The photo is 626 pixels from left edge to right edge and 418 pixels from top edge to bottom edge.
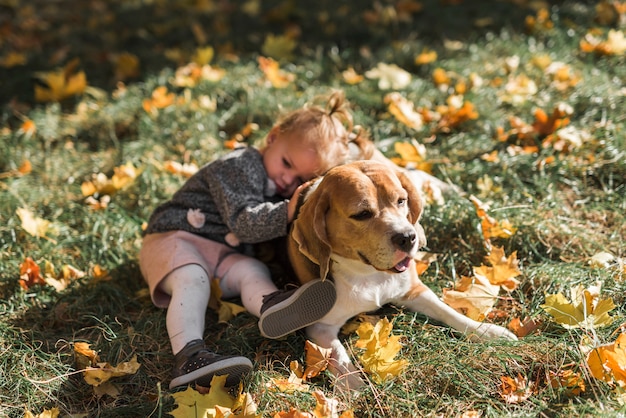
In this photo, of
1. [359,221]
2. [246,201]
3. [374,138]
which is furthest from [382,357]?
[374,138]

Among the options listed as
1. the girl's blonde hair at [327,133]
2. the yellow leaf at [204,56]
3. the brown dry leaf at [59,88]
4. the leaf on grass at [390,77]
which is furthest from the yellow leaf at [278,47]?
the girl's blonde hair at [327,133]

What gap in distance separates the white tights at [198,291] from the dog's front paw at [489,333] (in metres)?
1.00

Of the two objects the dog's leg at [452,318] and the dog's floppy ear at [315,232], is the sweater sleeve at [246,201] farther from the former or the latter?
the dog's leg at [452,318]

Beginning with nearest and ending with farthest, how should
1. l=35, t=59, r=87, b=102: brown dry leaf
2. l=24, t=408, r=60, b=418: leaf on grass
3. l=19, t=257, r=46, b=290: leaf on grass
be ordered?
l=24, t=408, r=60, b=418: leaf on grass → l=19, t=257, r=46, b=290: leaf on grass → l=35, t=59, r=87, b=102: brown dry leaf

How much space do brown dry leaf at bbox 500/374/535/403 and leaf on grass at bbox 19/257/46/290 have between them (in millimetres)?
2500

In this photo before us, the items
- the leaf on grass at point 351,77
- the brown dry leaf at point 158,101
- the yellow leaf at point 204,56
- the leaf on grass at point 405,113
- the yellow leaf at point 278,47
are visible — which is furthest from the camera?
the yellow leaf at point 278,47

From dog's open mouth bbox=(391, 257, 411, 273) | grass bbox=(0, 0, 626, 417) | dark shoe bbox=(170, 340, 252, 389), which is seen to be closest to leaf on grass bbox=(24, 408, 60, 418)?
grass bbox=(0, 0, 626, 417)

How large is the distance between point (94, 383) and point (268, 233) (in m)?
1.08

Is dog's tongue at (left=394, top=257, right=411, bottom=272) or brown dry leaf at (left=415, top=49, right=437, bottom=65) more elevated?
Result: dog's tongue at (left=394, top=257, right=411, bottom=272)

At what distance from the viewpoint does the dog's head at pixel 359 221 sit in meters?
2.72

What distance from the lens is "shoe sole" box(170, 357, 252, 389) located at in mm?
2789

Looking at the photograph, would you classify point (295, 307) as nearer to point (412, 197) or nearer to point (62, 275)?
point (412, 197)

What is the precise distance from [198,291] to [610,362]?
1.89 m

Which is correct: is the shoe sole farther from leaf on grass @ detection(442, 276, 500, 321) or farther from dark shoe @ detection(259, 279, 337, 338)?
leaf on grass @ detection(442, 276, 500, 321)
